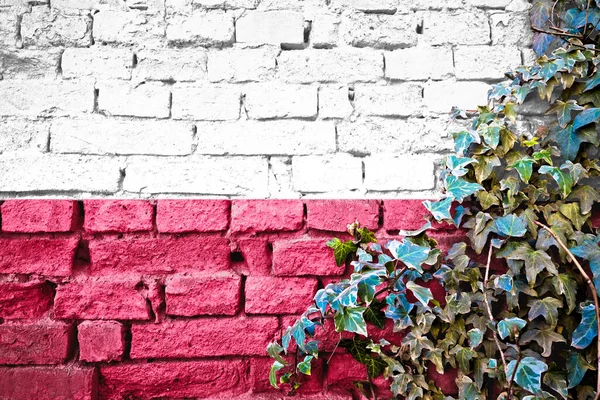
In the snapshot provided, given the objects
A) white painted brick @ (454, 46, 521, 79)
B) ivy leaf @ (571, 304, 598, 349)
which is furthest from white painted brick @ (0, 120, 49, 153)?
ivy leaf @ (571, 304, 598, 349)

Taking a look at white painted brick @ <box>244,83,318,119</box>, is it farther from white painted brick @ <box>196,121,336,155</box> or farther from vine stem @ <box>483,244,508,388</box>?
vine stem @ <box>483,244,508,388</box>

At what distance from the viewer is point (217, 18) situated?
1192mm

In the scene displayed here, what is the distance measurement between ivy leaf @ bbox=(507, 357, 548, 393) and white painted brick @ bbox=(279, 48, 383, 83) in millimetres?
833

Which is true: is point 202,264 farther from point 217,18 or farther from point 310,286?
point 217,18

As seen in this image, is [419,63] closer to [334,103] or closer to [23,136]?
[334,103]

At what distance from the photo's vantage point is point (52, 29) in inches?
46.1

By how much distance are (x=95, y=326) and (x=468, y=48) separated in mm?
1283

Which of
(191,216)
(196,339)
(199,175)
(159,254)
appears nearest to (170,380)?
(196,339)

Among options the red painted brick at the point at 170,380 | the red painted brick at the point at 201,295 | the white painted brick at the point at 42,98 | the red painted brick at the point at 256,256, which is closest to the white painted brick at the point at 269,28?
the white painted brick at the point at 42,98

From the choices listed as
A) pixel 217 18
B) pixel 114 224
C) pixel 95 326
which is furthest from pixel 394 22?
pixel 95 326

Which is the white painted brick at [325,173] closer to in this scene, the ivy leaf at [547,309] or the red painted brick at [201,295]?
the red painted brick at [201,295]

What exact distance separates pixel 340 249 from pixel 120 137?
67cm

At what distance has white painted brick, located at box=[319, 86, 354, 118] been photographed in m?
1.18

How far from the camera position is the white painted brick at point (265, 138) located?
3.78 ft
